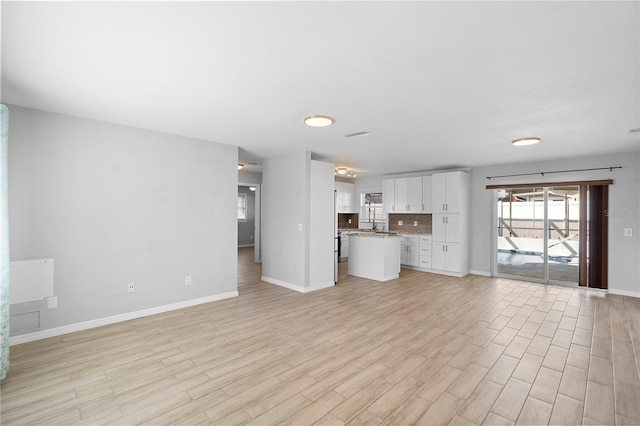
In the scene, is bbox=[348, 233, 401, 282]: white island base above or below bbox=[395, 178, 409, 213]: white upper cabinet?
below

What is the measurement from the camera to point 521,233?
6.45 metres

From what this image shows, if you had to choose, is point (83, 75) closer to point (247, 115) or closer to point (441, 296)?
point (247, 115)

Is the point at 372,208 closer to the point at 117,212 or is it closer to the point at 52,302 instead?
the point at 117,212

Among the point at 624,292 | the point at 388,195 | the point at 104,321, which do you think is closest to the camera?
the point at 104,321

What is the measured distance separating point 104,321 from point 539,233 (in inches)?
313

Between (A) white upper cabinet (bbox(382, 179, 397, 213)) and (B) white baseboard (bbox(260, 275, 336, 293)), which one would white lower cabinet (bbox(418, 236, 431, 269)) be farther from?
(B) white baseboard (bbox(260, 275, 336, 293))

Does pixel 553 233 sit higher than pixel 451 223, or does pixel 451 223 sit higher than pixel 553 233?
pixel 451 223

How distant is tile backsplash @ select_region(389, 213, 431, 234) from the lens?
7.97 meters

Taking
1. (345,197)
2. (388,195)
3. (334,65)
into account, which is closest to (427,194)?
(388,195)

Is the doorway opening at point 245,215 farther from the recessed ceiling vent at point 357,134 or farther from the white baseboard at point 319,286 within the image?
the recessed ceiling vent at point 357,134

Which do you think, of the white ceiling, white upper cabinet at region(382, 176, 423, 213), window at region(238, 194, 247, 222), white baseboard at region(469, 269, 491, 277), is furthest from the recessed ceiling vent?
window at region(238, 194, 247, 222)

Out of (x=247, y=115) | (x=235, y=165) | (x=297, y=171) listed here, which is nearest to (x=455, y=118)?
(x=247, y=115)

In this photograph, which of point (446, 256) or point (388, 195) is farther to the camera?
point (388, 195)

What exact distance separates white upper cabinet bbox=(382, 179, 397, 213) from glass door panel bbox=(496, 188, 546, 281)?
8.35 feet
